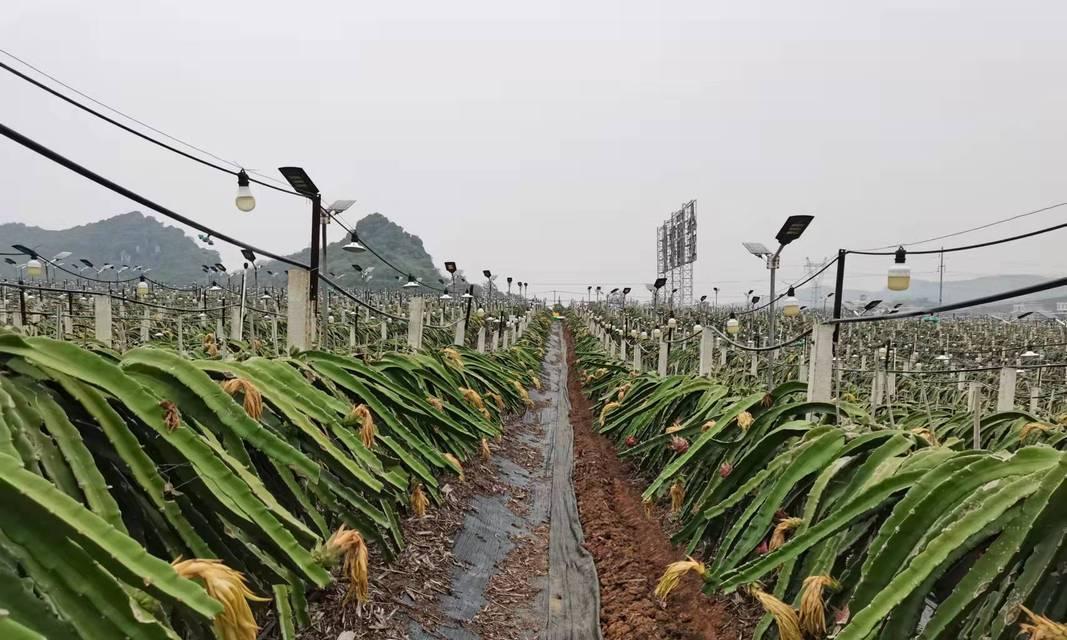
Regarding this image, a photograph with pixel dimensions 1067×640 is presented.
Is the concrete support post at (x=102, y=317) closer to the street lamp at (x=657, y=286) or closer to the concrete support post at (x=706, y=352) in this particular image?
the concrete support post at (x=706, y=352)

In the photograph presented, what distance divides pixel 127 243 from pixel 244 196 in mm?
76098

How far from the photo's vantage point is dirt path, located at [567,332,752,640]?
2818mm

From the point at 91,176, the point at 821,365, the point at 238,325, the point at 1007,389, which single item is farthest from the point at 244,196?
the point at 1007,389

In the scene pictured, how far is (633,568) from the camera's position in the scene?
3.52m

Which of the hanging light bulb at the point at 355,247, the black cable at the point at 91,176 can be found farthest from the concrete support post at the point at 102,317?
the black cable at the point at 91,176

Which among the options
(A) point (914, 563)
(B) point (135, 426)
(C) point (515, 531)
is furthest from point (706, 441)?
(B) point (135, 426)

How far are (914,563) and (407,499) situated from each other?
2.23 m

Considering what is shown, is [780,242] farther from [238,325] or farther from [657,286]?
[657,286]

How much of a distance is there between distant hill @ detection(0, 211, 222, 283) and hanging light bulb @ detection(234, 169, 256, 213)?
198 feet

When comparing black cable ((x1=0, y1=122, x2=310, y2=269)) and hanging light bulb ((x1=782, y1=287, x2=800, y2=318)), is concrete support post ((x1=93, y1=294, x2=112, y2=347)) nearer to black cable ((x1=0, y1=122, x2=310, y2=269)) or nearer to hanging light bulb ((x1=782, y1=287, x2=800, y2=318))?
black cable ((x1=0, y1=122, x2=310, y2=269))

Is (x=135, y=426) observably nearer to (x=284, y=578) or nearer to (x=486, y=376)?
(x=284, y=578)

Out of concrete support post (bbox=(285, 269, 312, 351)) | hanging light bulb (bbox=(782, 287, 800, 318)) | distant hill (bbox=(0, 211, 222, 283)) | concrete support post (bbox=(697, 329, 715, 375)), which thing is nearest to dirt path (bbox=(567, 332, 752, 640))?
Result: concrete support post (bbox=(697, 329, 715, 375))

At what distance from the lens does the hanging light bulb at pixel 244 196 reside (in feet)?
12.8

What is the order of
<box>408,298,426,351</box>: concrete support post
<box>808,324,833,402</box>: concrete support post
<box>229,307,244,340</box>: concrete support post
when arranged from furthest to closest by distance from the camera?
<box>408,298,426,351</box>: concrete support post
<box>229,307,244,340</box>: concrete support post
<box>808,324,833,402</box>: concrete support post
